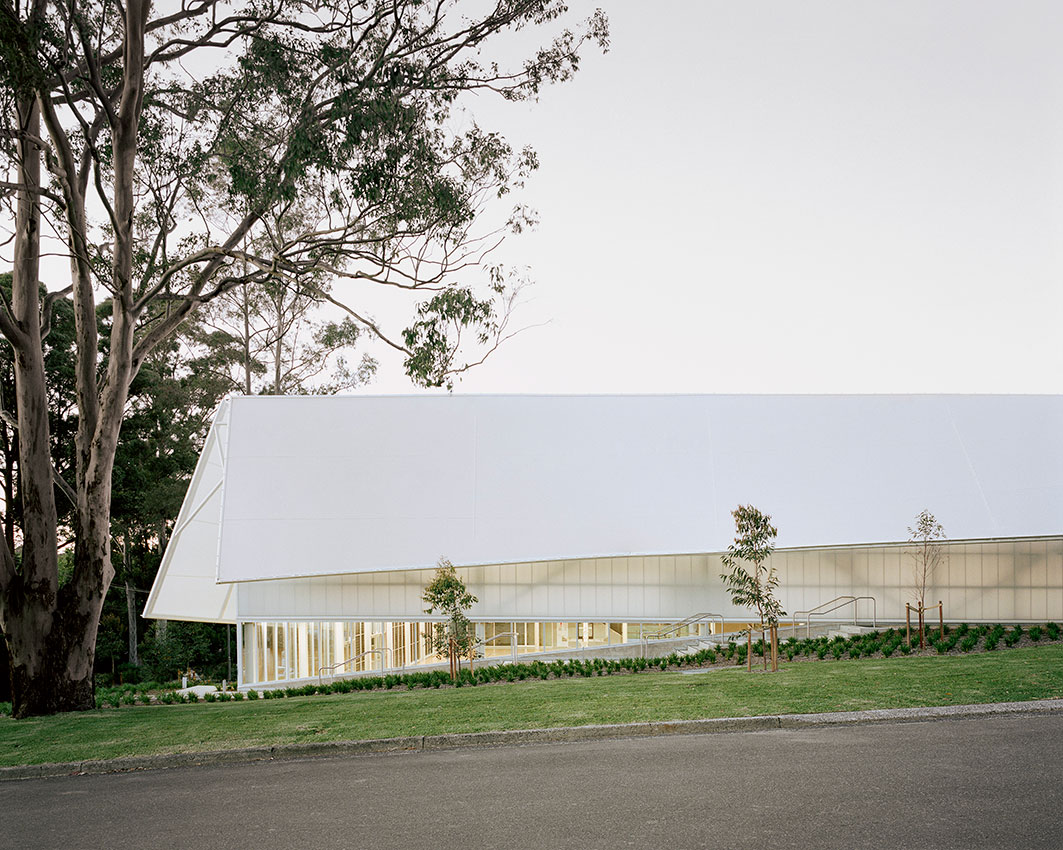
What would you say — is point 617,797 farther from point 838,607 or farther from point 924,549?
point 838,607

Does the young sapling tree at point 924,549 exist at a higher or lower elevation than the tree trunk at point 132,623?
higher

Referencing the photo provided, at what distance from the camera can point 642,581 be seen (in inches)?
822

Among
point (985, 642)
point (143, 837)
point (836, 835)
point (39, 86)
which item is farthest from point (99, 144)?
point (985, 642)

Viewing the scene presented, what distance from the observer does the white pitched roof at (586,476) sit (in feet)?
66.5

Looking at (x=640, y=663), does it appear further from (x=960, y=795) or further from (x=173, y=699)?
(x=960, y=795)

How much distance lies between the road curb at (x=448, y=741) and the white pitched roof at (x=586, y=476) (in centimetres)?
1068

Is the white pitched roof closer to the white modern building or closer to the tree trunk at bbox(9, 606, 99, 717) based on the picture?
the white modern building

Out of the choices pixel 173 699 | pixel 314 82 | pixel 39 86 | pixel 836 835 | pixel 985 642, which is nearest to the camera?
pixel 836 835

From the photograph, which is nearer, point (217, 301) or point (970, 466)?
point (970, 466)

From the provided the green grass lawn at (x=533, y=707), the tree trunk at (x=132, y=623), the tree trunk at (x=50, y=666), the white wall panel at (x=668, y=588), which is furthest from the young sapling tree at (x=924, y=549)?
the tree trunk at (x=132, y=623)

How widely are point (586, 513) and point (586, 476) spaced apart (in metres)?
1.22

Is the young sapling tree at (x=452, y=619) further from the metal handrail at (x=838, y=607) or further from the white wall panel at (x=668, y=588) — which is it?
the metal handrail at (x=838, y=607)

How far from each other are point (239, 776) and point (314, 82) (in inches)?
409

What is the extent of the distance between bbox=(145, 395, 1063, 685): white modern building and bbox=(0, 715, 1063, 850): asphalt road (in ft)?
38.4
